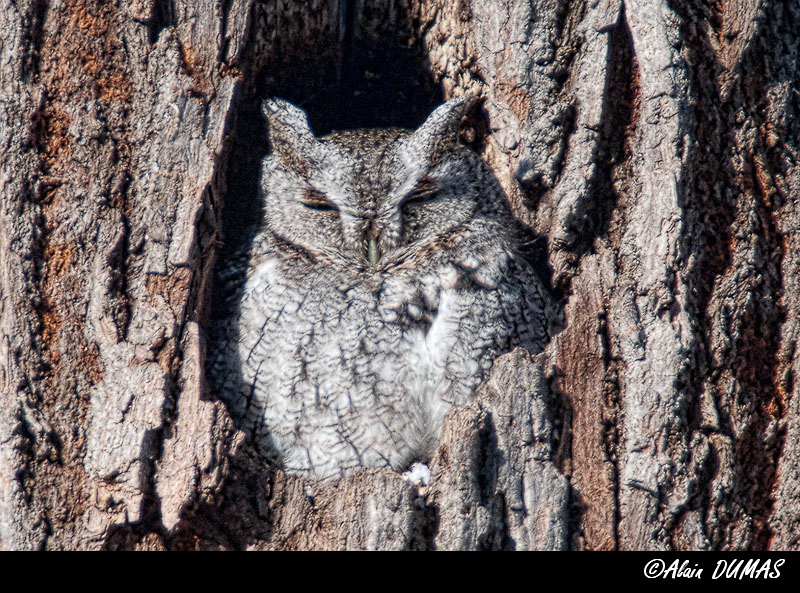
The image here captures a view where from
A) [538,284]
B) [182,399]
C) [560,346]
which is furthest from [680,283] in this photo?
[182,399]

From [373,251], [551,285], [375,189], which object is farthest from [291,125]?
[551,285]

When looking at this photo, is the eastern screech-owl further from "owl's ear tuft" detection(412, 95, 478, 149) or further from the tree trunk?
the tree trunk

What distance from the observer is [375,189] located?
2627 mm

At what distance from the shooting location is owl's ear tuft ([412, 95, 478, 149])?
8.57ft

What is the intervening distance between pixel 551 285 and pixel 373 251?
562 mm

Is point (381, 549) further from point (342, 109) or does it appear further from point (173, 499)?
point (342, 109)

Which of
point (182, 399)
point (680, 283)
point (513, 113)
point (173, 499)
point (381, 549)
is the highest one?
point (513, 113)

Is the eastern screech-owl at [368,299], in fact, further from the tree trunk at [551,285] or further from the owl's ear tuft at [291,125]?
the tree trunk at [551,285]

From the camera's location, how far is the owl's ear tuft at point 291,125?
2.68 m

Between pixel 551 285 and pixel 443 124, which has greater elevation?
pixel 443 124

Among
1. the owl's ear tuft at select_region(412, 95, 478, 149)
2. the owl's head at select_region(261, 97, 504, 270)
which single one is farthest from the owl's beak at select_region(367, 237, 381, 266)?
the owl's ear tuft at select_region(412, 95, 478, 149)

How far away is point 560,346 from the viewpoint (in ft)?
7.55

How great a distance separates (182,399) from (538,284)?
46.5 inches

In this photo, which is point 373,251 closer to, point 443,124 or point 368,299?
point 368,299
